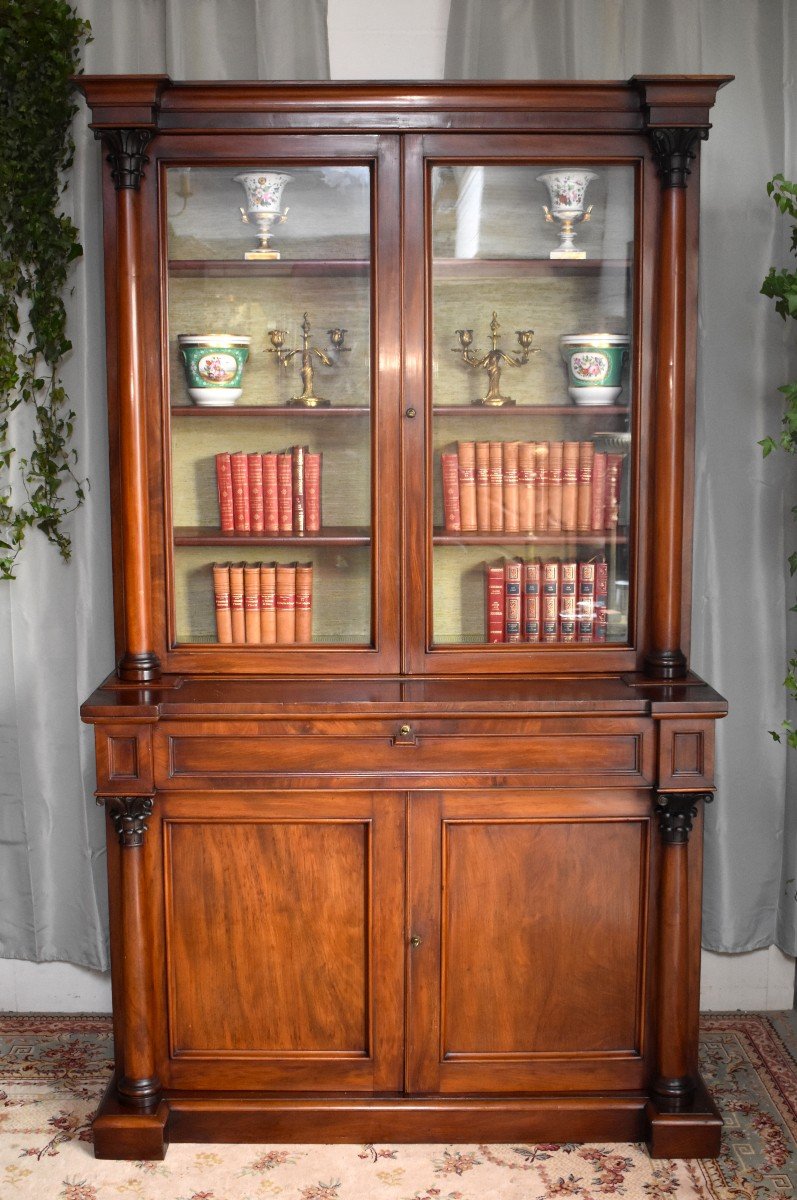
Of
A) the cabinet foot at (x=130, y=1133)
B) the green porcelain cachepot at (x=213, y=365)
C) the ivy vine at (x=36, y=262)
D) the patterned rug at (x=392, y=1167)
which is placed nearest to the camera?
the patterned rug at (x=392, y=1167)

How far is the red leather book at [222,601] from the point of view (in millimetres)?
2723

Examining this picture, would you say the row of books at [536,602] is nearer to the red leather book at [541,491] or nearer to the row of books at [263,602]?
the red leather book at [541,491]

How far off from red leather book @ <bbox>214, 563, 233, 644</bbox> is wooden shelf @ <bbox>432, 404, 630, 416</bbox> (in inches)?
23.6

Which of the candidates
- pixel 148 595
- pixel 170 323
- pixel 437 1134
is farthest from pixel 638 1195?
pixel 170 323

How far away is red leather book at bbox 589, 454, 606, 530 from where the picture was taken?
8.77 feet

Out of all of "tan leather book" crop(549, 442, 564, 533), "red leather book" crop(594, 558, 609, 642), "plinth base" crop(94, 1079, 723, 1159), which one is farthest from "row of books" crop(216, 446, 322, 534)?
"plinth base" crop(94, 1079, 723, 1159)

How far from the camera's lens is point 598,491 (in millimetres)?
2686

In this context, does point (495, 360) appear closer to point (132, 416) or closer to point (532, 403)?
point (532, 403)

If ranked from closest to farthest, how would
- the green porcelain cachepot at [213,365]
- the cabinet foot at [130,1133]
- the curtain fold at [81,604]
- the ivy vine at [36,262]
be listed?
the cabinet foot at [130,1133] → the green porcelain cachepot at [213,365] → the ivy vine at [36,262] → the curtain fold at [81,604]

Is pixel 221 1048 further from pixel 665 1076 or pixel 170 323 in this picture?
pixel 170 323

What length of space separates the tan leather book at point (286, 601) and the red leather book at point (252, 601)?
1.8 inches

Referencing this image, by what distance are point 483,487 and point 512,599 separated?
263mm

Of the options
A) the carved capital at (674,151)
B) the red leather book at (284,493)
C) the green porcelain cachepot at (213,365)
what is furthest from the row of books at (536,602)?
the carved capital at (674,151)

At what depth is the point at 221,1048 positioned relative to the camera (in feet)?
8.55
